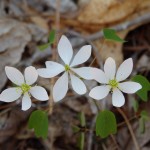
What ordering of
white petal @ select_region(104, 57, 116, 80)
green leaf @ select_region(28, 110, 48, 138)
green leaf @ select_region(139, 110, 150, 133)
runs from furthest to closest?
green leaf @ select_region(139, 110, 150, 133)
green leaf @ select_region(28, 110, 48, 138)
white petal @ select_region(104, 57, 116, 80)

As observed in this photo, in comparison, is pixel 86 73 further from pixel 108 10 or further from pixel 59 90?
pixel 108 10

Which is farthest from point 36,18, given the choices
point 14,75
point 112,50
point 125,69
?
point 125,69

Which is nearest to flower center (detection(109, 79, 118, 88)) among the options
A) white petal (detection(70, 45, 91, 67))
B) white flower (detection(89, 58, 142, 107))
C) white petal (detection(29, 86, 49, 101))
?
white flower (detection(89, 58, 142, 107))

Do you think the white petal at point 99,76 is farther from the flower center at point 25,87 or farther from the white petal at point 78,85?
the flower center at point 25,87

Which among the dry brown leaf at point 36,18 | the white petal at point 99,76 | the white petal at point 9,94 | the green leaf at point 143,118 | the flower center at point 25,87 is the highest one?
the dry brown leaf at point 36,18

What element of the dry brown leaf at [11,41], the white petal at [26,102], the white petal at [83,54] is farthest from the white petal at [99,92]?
the dry brown leaf at [11,41]

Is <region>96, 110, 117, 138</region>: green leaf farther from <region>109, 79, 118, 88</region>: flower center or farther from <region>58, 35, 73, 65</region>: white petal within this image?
<region>58, 35, 73, 65</region>: white petal

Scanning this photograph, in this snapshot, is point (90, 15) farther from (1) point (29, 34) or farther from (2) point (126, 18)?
(1) point (29, 34)

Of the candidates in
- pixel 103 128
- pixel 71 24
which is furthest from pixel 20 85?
pixel 71 24
